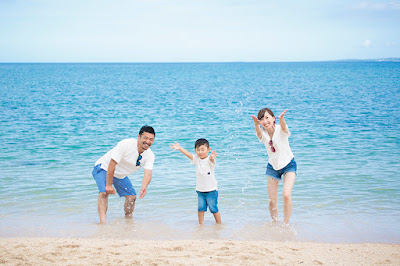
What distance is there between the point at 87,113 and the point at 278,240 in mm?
22026

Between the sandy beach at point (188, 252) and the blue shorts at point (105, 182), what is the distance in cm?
108

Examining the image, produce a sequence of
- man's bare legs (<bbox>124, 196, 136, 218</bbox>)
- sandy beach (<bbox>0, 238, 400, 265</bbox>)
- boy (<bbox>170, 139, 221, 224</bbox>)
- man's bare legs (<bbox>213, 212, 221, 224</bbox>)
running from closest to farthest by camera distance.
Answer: sandy beach (<bbox>0, 238, 400, 265</bbox>) → boy (<bbox>170, 139, 221, 224</bbox>) → man's bare legs (<bbox>213, 212, 221, 224</bbox>) → man's bare legs (<bbox>124, 196, 136, 218</bbox>)

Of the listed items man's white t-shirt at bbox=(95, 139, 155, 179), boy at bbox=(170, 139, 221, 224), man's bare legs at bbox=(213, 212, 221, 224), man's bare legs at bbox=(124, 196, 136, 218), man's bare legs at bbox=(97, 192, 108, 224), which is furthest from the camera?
man's bare legs at bbox=(124, 196, 136, 218)

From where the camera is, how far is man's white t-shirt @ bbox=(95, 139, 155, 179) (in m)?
6.29

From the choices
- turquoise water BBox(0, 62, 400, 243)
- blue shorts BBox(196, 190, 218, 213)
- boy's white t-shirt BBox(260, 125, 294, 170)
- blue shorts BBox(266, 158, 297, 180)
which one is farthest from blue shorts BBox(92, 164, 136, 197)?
boy's white t-shirt BBox(260, 125, 294, 170)

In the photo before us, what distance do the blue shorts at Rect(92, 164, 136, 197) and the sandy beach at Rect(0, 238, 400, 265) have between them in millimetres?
1081

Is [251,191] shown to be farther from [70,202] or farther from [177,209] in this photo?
[70,202]

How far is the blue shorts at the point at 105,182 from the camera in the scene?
21.8 ft

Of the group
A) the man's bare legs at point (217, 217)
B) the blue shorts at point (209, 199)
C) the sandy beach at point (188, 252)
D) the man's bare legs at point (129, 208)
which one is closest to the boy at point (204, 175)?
the blue shorts at point (209, 199)

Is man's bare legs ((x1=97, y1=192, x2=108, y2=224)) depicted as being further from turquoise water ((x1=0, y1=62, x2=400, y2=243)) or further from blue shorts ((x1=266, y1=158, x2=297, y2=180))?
blue shorts ((x1=266, y1=158, x2=297, y2=180))

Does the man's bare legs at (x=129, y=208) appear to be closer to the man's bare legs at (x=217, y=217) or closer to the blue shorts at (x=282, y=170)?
the man's bare legs at (x=217, y=217)

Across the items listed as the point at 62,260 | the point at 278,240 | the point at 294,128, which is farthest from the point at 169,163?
the point at 294,128

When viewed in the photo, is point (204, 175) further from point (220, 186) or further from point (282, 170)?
point (220, 186)

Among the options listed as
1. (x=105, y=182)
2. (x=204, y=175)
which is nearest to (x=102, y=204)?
(x=105, y=182)
